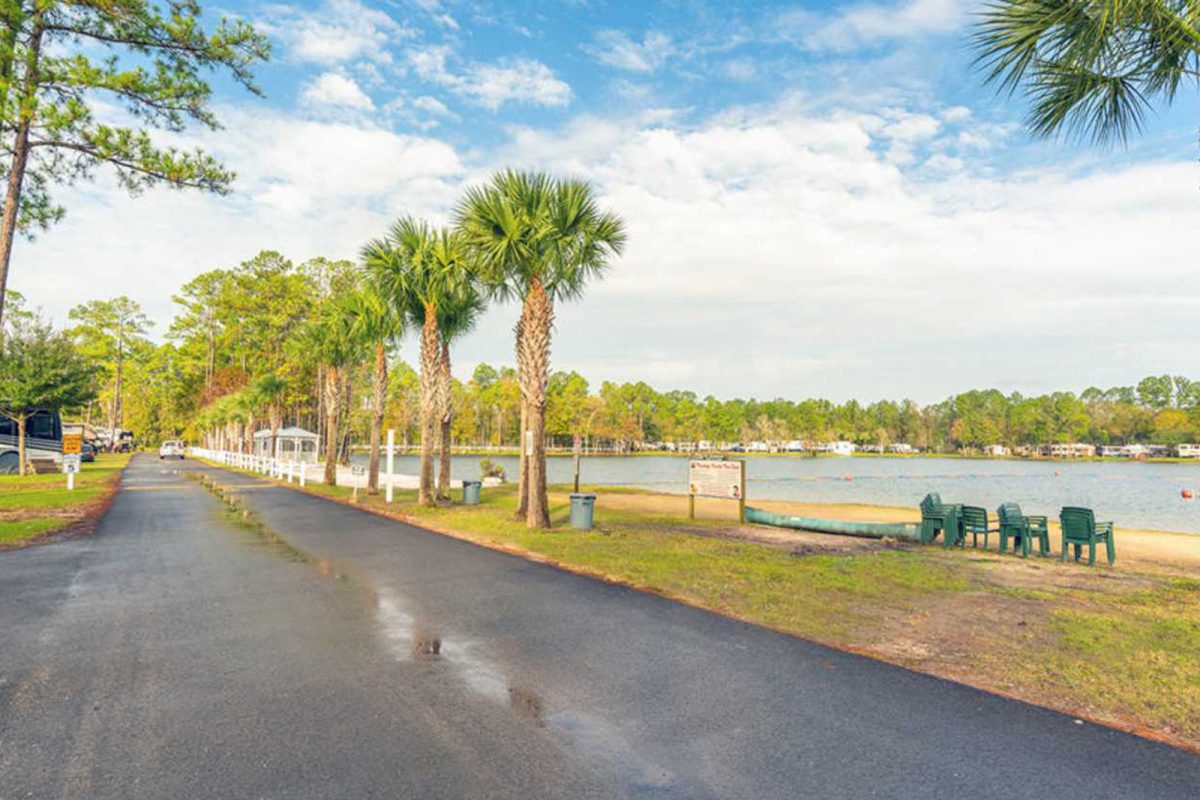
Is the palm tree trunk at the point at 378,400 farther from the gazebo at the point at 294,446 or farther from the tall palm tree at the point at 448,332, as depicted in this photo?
the gazebo at the point at 294,446

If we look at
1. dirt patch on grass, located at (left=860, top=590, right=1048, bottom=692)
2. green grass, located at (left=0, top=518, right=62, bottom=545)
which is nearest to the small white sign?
dirt patch on grass, located at (left=860, top=590, right=1048, bottom=692)

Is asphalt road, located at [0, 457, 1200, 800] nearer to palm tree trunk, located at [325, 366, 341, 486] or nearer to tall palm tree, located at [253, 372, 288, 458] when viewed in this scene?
palm tree trunk, located at [325, 366, 341, 486]

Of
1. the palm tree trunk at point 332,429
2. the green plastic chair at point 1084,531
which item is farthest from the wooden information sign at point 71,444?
the green plastic chair at point 1084,531

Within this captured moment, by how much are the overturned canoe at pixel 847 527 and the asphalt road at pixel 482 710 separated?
32.1ft

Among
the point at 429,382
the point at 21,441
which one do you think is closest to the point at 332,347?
the point at 429,382

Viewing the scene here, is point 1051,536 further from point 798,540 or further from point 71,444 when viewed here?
point 71,444

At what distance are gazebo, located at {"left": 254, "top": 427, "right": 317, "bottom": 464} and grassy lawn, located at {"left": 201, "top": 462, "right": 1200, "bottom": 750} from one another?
106 feet

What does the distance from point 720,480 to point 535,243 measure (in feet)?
27.4

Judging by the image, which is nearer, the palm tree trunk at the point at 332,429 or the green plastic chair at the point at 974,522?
the green plastic chair at the point at 974,522

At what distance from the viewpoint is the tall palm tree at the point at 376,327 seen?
75.1ft

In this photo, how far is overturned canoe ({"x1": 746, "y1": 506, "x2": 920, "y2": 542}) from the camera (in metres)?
15.6

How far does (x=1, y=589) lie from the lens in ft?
28.0

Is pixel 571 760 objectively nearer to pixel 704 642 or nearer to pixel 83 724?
pixel 704 642

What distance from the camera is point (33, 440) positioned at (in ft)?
117
